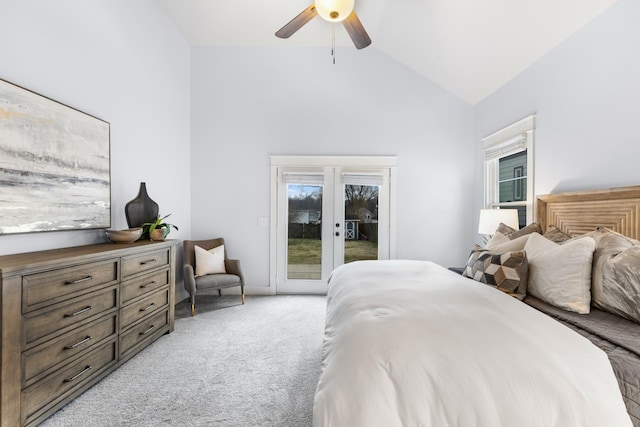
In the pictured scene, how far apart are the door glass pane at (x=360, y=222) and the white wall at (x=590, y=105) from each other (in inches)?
77.7

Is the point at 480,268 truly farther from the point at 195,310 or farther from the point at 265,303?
the point at 195,310

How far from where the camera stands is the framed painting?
1828 mm

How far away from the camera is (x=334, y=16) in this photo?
2.41 meters

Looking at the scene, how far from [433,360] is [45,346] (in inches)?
79.5

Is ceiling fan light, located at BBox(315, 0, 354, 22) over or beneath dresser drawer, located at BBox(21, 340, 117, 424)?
over

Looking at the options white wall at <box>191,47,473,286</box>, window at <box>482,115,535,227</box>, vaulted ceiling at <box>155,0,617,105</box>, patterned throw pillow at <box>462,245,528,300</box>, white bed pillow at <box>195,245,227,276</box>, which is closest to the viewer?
patterned throw pillow at <box>462,245,528,300</box>

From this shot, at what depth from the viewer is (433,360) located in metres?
1.00

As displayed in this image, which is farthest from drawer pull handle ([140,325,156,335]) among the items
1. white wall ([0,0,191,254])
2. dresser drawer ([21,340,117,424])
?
white wall ([0,0,191,254])

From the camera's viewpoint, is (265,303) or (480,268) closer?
(480,268)

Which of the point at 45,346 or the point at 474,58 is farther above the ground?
the point at 474,58

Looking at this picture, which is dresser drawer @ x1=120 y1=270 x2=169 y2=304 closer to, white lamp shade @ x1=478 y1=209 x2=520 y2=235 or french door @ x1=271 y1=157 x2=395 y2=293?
french door @ x1=271 y1=157 x2=395 y2=293

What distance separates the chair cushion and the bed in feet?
7.91

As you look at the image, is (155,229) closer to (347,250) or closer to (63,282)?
(63,282)

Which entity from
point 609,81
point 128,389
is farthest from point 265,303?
point 609,81
